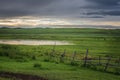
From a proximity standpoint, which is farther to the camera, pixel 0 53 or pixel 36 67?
pixel 0 53

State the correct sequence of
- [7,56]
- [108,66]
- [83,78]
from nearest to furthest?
[83,78], [108,66], [7,56]

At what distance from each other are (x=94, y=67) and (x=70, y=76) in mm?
8035

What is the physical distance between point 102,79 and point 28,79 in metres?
6.59

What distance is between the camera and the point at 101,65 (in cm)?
3256

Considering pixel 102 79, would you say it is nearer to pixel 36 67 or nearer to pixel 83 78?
pixel 83 78


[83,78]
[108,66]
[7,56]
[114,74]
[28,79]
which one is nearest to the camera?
[28,79]

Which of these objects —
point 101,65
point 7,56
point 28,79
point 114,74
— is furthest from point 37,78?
point 7,56

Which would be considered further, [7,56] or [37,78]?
[7,56]

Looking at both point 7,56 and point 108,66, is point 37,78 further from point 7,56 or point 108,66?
point 7,56

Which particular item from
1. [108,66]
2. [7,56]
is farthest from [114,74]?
[7,56]

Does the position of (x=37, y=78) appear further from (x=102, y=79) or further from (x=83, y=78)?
(x=102, y=79)

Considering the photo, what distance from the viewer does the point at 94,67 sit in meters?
31.0

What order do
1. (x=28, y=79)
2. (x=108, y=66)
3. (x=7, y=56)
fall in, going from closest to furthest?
(x=28, y=79) < (x=108, y=66) < (x=7, y=56)

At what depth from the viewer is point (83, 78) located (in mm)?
23125
